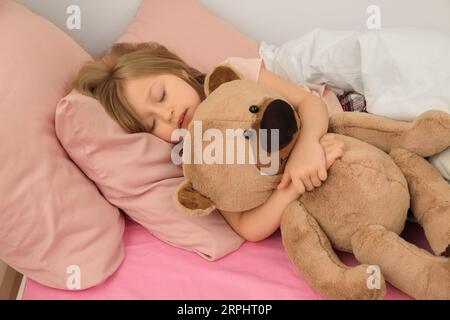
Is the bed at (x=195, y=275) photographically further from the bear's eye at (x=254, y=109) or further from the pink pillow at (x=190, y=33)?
the pink pillow at (x=190, y=33)

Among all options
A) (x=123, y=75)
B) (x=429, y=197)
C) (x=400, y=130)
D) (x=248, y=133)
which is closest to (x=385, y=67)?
(x=400, y=130)

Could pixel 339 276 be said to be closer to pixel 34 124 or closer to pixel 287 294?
pixel 287 294

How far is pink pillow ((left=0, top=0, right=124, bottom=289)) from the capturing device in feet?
2.41

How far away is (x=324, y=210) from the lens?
0.75 meters

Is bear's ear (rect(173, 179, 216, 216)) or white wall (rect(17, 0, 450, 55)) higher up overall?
white wall (rect(17, 0, 450, 55))

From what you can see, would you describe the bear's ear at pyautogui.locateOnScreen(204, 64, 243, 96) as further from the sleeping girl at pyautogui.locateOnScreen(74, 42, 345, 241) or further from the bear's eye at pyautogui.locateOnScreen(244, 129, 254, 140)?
the bear's eye at pyautogui.locateOnScreen(244, 129, 254, 140)

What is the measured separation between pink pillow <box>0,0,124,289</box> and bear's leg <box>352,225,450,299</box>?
0.41m

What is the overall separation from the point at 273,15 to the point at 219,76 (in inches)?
19.1

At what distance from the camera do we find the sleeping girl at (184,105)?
767 millimetres

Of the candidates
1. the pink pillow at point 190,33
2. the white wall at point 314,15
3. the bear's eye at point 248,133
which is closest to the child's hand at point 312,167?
the bear's eye at point 248,133

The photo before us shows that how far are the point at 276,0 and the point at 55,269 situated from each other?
0.88 metres

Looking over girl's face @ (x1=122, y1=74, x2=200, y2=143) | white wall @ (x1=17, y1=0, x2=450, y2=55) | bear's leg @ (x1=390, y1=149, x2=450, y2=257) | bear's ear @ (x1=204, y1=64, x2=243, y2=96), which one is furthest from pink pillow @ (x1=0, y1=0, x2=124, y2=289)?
bear's leg @ (x1=390, y1=149, x2=450, y2=257)

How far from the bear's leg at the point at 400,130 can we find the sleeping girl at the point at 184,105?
48 millimetres
